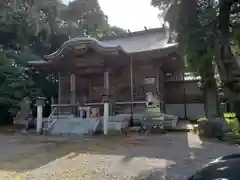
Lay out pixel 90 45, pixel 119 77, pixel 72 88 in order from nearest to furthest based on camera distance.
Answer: pixel 90 45, pixel 119 77, pixel 72 88

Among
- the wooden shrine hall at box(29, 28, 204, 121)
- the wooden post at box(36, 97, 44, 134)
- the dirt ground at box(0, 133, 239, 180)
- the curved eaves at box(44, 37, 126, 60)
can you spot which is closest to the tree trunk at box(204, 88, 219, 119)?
the wooden shrine hall at box(29, 28, 204, 121)

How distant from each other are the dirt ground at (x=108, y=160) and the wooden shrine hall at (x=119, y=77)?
4.01m

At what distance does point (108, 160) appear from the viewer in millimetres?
6195

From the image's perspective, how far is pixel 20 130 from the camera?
45.9ft

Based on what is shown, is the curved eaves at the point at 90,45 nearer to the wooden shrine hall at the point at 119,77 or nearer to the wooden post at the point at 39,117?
the wooden shrine hall at the point at 119,77

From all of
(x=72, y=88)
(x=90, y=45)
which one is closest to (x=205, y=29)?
(x=90, y=45)

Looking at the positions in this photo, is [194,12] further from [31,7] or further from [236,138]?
[31,7]

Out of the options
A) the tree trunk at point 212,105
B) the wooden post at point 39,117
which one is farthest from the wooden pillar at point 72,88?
the tree trunk at point 212,105

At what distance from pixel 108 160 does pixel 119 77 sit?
30.7 feet

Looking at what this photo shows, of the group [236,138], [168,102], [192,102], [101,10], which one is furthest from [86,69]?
[101,10]

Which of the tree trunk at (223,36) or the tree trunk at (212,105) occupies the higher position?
the tree trunk at (223,36)

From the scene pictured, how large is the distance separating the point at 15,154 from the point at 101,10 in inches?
931

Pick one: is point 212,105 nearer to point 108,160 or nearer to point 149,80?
point 149,80

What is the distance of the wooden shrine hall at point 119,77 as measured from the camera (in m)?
13.4
